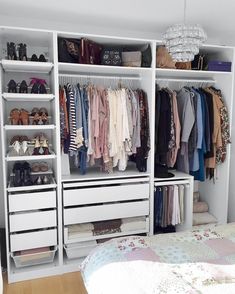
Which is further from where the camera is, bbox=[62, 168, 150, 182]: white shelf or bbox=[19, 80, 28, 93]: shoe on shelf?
bbox=[62, 168, 150, 182]: white shelf

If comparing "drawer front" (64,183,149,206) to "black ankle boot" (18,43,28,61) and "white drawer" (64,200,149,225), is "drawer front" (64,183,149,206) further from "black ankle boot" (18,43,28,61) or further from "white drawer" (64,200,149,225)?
"black ankle boot" (18,43,28,61)

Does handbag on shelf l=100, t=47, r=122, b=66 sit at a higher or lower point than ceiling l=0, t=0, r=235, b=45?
lower

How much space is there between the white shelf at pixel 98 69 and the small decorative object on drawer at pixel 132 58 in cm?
5

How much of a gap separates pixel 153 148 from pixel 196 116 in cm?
56

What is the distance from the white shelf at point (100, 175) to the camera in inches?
99.0

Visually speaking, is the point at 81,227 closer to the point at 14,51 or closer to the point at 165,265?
the point at 165,265

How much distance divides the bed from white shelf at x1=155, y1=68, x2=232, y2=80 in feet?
5.19

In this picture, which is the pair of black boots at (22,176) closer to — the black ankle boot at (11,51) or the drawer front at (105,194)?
the drawer front at (105,194)

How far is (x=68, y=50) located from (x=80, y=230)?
162cm

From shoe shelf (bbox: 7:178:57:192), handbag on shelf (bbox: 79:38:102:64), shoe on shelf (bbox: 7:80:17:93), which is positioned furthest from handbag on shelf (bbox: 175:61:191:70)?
shoe shelf (bbox: 7:178:57:192)

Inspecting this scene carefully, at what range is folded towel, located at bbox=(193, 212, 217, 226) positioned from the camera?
3.05 metres

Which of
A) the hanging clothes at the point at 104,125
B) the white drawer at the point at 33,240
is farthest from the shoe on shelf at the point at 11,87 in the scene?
the white drawer at the point at 33,240

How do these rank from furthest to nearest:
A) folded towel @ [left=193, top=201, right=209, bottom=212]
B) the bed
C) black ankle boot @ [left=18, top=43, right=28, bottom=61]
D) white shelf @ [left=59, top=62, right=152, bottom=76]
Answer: folded towel @ [left=193, top=201, right=209, bottom=212], white shelf @ [left=59, top=62, right=152, bottom=76], black ankle boot @ [left=18, top=43, right=28, bottom=61], the bed

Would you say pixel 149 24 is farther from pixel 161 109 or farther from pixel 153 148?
pixel 153 148
